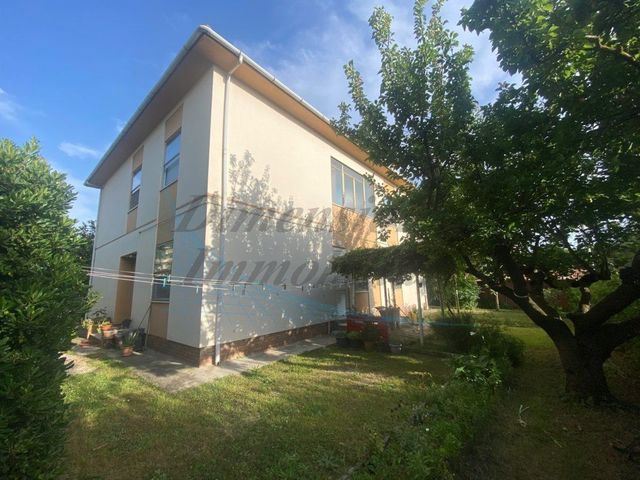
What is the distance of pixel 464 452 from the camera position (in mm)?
3314

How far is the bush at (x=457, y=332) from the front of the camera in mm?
7465

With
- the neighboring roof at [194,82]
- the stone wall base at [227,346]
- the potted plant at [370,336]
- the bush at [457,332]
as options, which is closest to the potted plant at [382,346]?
the potted plant at [370,336]

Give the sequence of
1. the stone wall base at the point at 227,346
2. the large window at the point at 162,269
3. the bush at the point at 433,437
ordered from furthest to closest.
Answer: the large window at the point at 162,269, the stone wall base at the point at 227,346, the bush at the point at 433,437

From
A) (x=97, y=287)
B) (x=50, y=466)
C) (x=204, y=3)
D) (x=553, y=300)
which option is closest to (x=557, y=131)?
(x=50, y=466)

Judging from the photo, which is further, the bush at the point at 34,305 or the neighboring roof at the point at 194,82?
the neighboring roof at the point at 194,82

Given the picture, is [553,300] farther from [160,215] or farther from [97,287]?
[97,287]

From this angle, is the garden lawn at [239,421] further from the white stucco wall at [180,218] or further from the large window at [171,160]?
the large window at [171,160]

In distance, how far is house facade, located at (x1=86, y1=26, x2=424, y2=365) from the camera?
746cm

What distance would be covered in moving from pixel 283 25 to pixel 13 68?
6.36m

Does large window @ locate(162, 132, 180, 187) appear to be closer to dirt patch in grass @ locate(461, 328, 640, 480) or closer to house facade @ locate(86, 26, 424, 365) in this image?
house facade @ locate(86, 26, 424, 365)

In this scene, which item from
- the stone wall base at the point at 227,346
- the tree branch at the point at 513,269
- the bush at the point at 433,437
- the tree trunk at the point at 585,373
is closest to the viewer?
the bush at the point at 433,437

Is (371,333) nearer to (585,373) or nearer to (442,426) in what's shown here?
(585,373)

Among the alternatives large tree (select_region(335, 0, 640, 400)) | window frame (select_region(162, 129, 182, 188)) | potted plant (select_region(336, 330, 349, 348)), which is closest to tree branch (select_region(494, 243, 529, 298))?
large tree (select_region(335, 0, 640, 400))

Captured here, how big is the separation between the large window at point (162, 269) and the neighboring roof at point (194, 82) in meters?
4.86
